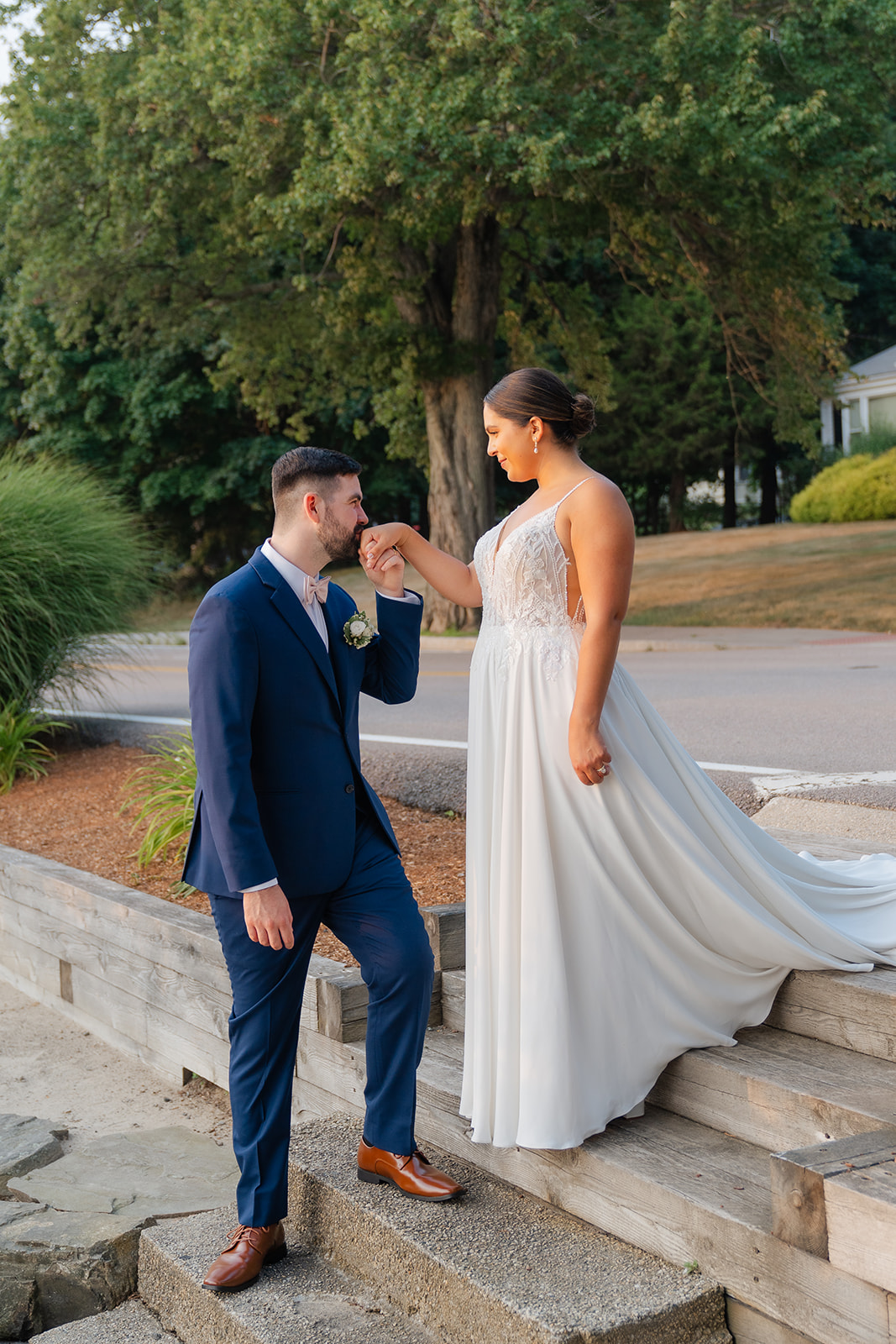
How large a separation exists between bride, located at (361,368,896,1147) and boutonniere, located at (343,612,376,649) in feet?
0.66

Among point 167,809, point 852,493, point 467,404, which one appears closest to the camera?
point 167,809

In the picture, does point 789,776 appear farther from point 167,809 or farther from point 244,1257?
point 244,1257

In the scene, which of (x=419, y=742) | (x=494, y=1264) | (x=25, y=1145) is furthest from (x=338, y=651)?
(x=419, y=742)

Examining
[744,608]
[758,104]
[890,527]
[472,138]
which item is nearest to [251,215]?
[472,138]

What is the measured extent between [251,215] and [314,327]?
14.3 ft

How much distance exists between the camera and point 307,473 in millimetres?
3145

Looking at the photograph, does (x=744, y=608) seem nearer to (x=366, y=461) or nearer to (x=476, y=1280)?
(x=366, y=461)

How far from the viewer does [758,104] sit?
13562 mm

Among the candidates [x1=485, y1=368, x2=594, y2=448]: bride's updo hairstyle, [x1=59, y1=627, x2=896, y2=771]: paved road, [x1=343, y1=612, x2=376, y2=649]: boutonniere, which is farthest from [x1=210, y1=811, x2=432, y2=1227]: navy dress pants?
[x1=59, y1=627, x2=896, y2=771]: paved road

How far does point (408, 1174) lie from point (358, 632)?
1424 mm

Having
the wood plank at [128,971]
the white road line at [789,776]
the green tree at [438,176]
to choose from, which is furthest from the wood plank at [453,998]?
the green tree at [438,176]

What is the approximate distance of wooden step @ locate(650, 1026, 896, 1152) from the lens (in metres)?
2.84

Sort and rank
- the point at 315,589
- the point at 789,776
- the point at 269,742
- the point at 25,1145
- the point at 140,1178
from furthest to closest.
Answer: the point at 789,776, the point at 25,1145, the point at 140,1178, the point at 315,589, the point at 269,742

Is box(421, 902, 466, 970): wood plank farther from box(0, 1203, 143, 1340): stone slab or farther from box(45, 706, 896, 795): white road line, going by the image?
box(45, 706, 896, 795): white road line
